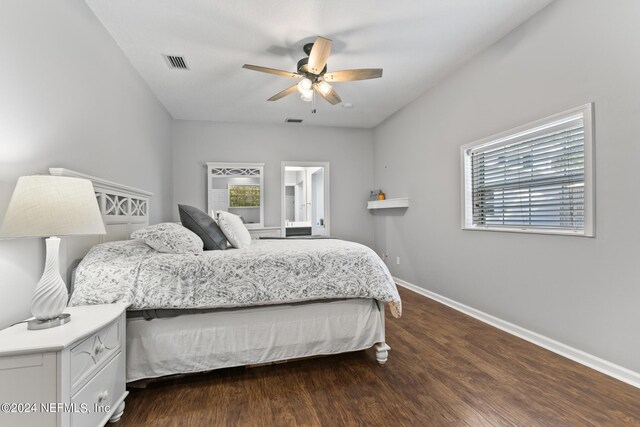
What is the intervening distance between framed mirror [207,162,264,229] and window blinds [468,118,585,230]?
10.8 ft

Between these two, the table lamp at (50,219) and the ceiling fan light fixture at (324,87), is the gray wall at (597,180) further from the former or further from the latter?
the table lamp at (50,219)

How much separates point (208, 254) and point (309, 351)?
0.99 m

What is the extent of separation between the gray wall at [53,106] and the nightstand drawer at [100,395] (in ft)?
1.72

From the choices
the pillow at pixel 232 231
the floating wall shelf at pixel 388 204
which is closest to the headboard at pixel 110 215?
the pillow at pixel 232 231

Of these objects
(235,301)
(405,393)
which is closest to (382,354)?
(405,393)

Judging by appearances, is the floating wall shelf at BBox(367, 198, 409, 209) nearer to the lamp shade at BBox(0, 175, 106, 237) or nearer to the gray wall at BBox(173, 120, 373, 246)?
the gray wall at BBox(173, 120, 373, 246)

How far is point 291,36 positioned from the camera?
2676 mm

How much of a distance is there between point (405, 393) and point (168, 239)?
1.83m

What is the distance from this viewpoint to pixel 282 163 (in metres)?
5.16

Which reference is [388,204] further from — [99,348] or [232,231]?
[99,348]

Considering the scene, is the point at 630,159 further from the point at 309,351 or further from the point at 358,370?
the point at 309,351

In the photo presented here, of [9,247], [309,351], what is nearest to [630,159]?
[309,351]

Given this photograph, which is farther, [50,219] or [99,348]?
[99,348]

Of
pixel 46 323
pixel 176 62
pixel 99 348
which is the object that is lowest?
pixel 99 348
